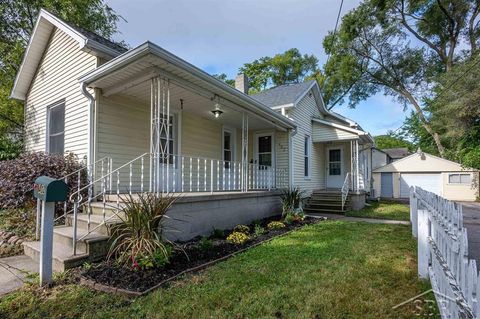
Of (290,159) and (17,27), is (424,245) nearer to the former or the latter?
(290,159)

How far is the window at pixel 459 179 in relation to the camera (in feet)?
62.4

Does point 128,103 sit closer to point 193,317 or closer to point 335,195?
point 193,317

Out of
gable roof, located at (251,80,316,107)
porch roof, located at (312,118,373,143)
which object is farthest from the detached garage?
gable roof, located at (251,80,316,107)

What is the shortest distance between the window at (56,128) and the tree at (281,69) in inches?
948

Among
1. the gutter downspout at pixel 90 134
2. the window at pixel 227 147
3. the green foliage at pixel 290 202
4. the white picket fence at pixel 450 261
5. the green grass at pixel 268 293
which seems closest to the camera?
the white picket fence at pixel 450 261

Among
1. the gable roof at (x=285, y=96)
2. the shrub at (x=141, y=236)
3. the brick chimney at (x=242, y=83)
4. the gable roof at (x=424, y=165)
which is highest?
the brick chimney at (x=242, y=83)

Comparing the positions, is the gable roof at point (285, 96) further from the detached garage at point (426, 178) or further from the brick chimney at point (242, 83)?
the detached garage at point (426, 178)

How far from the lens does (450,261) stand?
2.32 m

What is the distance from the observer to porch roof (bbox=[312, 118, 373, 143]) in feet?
40.1

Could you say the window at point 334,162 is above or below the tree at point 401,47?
below

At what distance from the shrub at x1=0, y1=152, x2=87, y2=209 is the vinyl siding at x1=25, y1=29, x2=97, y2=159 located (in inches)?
22.1

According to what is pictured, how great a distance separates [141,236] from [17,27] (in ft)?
50.6

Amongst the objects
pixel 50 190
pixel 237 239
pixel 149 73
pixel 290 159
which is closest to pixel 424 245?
pixel 237 239

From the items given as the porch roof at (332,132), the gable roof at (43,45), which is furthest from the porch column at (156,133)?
the porch roof at (332,132)
